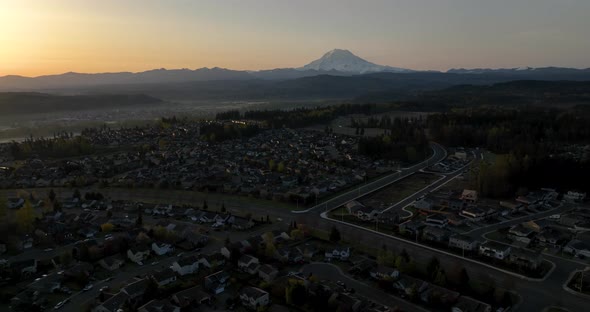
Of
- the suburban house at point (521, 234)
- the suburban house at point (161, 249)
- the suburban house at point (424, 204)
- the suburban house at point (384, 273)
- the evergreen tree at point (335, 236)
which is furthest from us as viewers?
the suburban house at point (424, 204)

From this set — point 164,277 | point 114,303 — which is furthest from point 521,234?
point 114,303

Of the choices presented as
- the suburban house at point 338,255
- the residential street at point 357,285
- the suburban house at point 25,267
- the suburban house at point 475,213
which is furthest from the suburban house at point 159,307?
the suburban house at point 475,213

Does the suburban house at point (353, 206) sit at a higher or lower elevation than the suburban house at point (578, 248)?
higher

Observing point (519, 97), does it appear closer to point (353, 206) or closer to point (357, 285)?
point (353, 206)

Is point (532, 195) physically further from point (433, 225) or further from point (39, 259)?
point (39, 259)

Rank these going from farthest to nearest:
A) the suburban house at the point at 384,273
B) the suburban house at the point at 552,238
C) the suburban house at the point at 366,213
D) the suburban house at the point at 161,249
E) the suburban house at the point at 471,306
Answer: the suburban house at the point at 366,213 < the suburban house at the point at 552,238 < the suburban house at the point at 161,249 < the suburban house at the point at 384,273 < the suburban house at the point at 471,306

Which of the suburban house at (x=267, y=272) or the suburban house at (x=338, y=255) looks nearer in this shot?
the suburban house at (x=267, y=272)

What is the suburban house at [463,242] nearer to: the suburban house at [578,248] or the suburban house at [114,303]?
the suburban house at [578,248]
